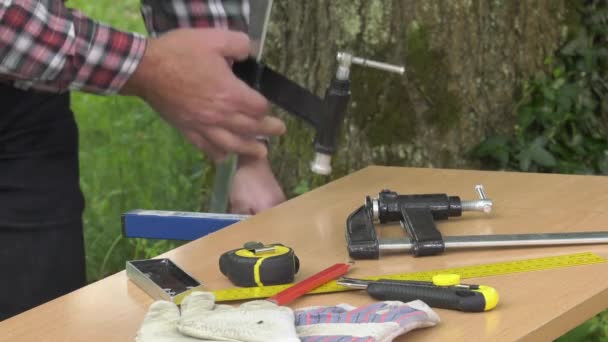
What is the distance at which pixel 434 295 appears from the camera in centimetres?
200

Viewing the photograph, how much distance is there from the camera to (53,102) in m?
3.00

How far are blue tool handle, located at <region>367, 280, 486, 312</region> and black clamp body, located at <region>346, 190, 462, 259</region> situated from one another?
0.27 metres

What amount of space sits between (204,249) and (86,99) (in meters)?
4.23

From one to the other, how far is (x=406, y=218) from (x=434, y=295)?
0.48 metres

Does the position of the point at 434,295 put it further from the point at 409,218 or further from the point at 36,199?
the point at 36,199

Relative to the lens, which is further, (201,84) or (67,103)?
(67,103)

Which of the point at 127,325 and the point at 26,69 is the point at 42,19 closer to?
the point at 26,69

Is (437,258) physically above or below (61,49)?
below

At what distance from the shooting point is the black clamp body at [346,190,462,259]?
2.31 m

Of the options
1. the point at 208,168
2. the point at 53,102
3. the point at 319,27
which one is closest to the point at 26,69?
the point at 53,102

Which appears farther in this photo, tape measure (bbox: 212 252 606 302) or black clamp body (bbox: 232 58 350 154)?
black clamp body (bbox: 232 58 350 154)

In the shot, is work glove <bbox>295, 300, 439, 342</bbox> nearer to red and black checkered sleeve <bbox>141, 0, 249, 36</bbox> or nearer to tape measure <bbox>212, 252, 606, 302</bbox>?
tape measure <bbox>212, 252, 606, 302</bbox>

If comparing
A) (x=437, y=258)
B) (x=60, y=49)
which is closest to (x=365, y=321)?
(x=437, y=258)

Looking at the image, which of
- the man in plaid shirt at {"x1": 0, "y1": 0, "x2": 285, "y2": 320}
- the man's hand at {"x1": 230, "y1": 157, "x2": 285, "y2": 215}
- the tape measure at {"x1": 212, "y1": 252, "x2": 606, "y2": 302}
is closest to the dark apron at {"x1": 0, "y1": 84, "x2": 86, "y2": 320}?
the man in plaid shirt at {"x1": 0, "y1": 0, "x2": 285, "y2": 320}
